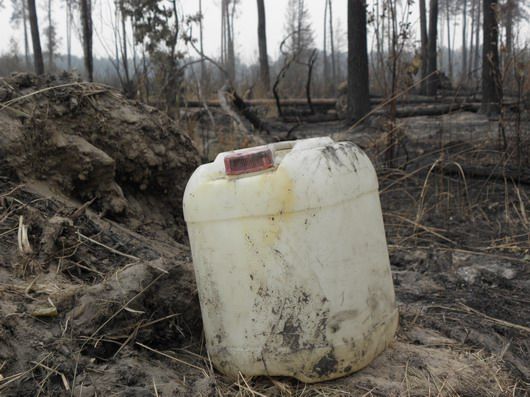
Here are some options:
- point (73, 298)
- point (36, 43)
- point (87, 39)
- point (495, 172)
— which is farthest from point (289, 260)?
point (36, 43)

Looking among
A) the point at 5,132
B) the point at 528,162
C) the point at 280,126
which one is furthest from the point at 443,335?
the point at 280,126

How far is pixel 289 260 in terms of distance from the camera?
64.2 inches

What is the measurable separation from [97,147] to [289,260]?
185 cm

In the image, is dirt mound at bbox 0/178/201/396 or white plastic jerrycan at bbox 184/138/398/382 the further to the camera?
white plastic jerrycan at bbox 184/138/398/382

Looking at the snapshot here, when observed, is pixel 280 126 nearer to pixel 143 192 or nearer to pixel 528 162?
pixel 528 162

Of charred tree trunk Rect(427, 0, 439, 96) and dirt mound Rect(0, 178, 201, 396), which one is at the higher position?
charred tree trunk Rect(427, 0, 439, 96)

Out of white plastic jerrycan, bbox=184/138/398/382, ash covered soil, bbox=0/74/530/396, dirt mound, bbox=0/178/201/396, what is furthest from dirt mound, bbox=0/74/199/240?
white plastic jerrycan, bbox=184/138/398/382

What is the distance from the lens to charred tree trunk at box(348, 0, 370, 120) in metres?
7.82

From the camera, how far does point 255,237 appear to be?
5.39 ft

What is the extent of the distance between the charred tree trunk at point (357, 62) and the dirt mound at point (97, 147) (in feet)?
16.6

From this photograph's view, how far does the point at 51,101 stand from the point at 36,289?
1379 millimetres

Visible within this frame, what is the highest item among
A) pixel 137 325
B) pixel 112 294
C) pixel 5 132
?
pixel 5 132

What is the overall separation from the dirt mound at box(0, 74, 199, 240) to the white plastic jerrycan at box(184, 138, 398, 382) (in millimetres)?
1230

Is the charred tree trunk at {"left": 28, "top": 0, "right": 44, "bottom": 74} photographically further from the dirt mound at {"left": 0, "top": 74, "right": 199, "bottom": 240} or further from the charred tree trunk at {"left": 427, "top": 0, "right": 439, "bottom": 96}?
the dirt mound at {"left": 0, "top": 74, "right": 199, "bottom": 240}
